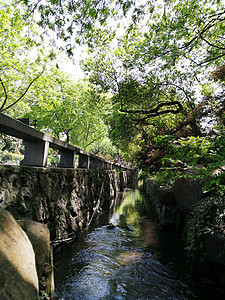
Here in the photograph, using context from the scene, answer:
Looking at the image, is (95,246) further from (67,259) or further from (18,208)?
(18,208)

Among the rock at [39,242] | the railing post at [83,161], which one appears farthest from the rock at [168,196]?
the rock at [39,242]

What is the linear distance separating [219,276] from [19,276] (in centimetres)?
321

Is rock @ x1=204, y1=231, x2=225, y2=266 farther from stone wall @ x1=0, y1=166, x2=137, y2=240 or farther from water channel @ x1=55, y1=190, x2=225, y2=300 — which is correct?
stone wall @ x1=0, y1=166, x2=137, y2=240

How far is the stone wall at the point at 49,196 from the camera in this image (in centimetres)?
291

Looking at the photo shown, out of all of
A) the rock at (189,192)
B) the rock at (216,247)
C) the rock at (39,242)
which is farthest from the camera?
the rock at (189,192)

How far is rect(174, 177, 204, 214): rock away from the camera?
4.29 meters

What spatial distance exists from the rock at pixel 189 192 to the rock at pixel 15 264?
11.7 feet

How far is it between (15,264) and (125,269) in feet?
9.71

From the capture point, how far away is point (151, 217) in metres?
8.73

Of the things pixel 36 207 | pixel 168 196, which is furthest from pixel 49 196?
pixel 168 196

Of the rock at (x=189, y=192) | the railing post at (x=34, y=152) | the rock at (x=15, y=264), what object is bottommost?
the rock at (x=15, y=264)

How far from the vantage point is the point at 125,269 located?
3.91m

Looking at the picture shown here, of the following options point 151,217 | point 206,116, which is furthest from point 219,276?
point 151,217

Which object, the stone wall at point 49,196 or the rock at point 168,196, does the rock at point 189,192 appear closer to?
the rock at point 168,196
